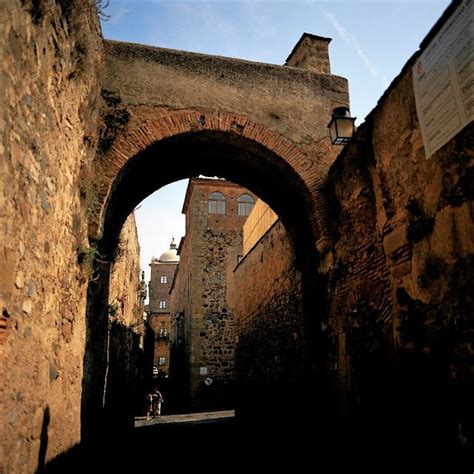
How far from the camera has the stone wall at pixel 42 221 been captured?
2643 millimetres

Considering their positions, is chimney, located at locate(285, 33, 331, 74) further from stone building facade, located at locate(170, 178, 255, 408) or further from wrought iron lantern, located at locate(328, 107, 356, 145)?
stone building facade, located at locate(170, 178, 255, 408)

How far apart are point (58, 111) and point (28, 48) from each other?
823 mm

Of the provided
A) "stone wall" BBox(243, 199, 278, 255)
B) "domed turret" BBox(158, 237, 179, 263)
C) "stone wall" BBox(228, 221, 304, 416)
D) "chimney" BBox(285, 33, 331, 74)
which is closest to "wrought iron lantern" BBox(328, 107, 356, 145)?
"chimney" BBox(285, 33, 331, 74)

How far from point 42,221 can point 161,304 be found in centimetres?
4784

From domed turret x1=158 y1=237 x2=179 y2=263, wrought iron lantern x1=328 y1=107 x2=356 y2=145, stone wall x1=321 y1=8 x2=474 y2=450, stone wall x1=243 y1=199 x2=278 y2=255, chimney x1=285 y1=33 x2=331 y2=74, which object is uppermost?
domed turret x1=158 y1=237 x2=179 y2=263

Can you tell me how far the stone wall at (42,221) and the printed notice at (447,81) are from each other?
317cm

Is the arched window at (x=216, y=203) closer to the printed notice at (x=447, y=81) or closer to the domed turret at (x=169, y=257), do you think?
the printed notice at (x=447, y=81)

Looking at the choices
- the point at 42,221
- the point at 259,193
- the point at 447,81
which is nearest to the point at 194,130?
the point at 259,193

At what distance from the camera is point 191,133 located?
600cm

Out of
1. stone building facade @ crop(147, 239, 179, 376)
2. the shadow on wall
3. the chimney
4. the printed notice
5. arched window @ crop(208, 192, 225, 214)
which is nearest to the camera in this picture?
the printed notice

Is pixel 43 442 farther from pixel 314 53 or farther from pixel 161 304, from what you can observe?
pixel 161 304

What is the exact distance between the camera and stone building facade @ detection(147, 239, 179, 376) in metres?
40.5

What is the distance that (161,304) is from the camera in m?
49.9

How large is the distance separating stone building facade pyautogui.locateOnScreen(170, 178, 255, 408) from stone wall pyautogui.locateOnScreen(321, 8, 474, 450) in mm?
12284
